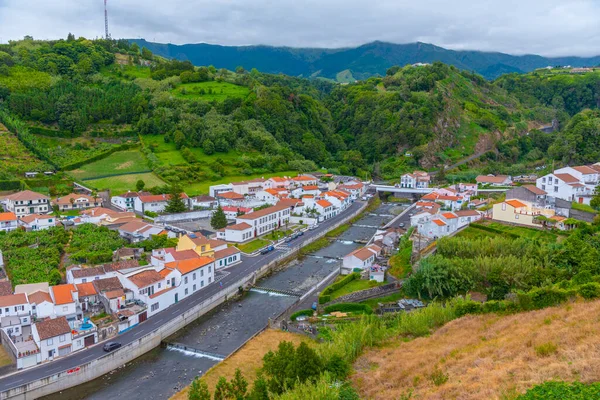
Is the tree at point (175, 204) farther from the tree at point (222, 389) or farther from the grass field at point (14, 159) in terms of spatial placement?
the tree at point (222, 389)

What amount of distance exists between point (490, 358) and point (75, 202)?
160ft

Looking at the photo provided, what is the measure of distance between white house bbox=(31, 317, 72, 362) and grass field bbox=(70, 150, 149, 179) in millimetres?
44143

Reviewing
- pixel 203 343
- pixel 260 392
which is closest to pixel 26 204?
pixel 203 343

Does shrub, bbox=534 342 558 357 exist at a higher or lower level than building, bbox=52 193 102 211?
higher

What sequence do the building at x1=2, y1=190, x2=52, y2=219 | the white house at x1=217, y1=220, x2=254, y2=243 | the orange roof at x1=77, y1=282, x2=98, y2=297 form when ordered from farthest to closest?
the building at x1=2, y1=190, x2=52, y2=219, the white house at x1=217, y1=220, x2=254, y2=243, the orange roof at x1=77, y1=282, x2=98, y2=297

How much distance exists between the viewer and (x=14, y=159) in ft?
Answer: 209

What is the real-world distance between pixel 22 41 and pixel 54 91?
36.5m

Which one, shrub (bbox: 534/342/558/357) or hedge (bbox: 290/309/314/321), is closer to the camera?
shrub (bbox: 534/342/558/357)

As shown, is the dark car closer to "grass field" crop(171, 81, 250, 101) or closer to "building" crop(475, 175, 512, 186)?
"building" crop(475, 175, 512, 186)

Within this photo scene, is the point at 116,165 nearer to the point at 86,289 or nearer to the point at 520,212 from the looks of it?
the point at 86,289

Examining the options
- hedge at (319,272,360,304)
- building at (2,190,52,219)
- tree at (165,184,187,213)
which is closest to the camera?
hedge at (319,272,360,304)

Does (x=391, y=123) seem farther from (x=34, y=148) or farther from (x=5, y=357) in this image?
(x=5, y=357)

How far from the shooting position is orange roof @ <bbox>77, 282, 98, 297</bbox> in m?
29.7

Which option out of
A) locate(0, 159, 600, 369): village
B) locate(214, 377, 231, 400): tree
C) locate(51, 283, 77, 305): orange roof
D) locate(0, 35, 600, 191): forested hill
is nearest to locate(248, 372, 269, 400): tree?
locate(214, 377, 231, 400): tree
